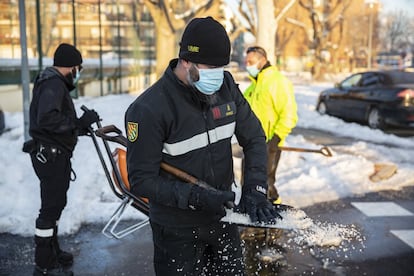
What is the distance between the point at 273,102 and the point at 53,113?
230cm

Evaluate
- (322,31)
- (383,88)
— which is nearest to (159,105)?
(383,88)

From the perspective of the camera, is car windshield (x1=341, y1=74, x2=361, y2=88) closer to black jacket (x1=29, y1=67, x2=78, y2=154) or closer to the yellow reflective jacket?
the yellow reflective jacket

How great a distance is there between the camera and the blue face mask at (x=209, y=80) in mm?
2715

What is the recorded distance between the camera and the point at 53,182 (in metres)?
4.33

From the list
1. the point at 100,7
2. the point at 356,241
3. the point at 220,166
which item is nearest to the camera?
the point at 220,166

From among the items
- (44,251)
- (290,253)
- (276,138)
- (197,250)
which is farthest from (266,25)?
(197,250)

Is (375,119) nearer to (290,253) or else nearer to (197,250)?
(290,253)

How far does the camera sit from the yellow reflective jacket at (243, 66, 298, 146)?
543cm

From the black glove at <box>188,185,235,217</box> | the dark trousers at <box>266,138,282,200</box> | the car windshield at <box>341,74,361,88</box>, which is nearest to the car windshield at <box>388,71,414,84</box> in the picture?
the car windshield at <box>341,74,361,88</box>

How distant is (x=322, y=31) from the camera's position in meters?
34.7

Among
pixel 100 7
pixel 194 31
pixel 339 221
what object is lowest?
pixel 339 221

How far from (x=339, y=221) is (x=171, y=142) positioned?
378 cm

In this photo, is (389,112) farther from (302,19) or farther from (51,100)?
(302,19)

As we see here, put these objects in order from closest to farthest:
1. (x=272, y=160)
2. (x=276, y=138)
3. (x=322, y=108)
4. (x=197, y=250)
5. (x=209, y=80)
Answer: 1. (x=209, y=80)
2. (x=197, y=250)
3. (x=276, y=138)
4. (x=272, y=160)
5. (x=322, y=108)
